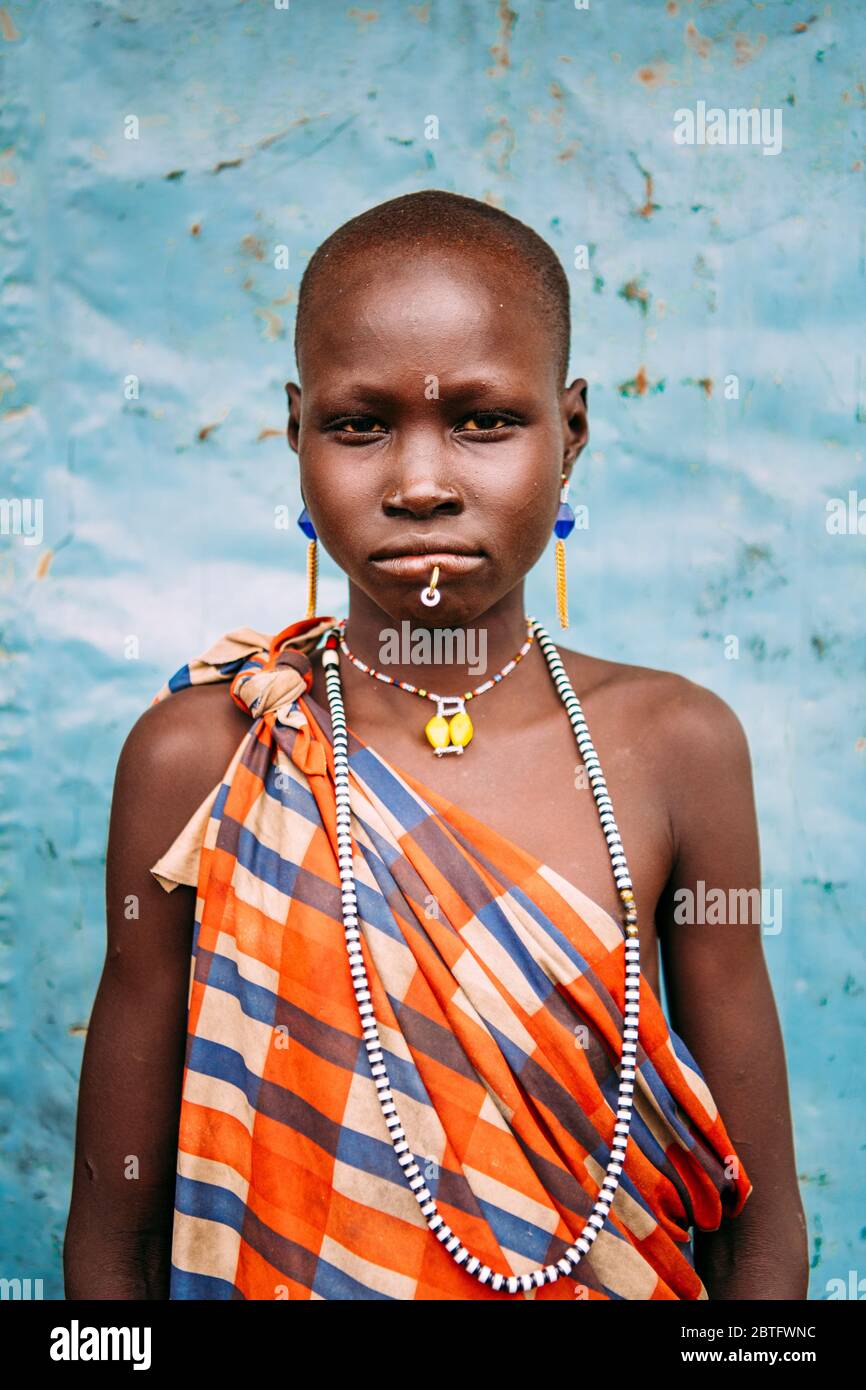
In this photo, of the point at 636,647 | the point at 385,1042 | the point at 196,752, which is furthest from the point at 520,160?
the point at 385,1042

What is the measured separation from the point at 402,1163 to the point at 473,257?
103 centimetres

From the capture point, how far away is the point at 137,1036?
64.5 inches

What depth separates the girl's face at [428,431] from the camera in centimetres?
150

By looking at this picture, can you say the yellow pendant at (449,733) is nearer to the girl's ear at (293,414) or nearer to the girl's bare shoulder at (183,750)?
the girl's bare shoulder at (183,750)

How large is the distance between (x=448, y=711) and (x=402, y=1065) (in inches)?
17.4

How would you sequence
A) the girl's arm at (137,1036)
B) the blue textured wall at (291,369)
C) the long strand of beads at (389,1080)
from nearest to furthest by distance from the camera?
1. the long strand of beads at (389,1080)
2. the girl's arm at (137,1036)
3. the blue textured wall at (291,369)

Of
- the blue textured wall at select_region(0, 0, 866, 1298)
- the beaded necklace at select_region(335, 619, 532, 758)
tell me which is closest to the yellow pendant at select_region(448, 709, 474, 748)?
the beaded necklace at select_region(335, 619, 532, 758)

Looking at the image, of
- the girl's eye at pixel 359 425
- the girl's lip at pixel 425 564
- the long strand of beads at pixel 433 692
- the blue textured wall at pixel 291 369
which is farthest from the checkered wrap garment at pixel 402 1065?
the blue textured wall at pixel 291 369

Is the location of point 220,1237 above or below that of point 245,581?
below

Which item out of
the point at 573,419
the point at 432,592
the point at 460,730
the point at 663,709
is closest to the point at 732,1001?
the point at 663,709

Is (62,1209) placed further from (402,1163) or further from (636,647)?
(636,647)

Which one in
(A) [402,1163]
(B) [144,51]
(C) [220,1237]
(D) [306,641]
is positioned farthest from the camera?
(B) [144,51]

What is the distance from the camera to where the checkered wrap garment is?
1488mm

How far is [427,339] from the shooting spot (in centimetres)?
150
